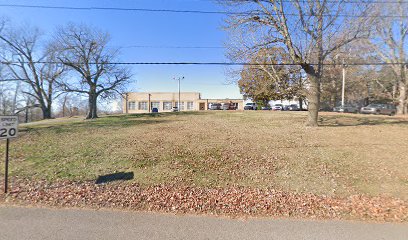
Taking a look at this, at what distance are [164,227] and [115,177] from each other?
10.1 feet

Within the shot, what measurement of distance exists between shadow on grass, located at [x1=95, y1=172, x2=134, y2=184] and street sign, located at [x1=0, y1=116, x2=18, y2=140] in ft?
7.88

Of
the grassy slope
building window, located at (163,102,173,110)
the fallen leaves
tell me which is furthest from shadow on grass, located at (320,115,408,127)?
building window, located at (163,102,173,110)

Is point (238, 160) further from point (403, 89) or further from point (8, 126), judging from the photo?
point (403, 89)

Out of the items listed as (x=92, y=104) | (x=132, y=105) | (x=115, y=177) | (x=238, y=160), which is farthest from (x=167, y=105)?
(x=115, y=177)

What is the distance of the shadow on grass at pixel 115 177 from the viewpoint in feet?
20.6

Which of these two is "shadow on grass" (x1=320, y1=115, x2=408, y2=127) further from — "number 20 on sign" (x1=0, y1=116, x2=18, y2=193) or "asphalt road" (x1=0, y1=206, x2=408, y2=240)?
"number 20 on sign" (x1=0, y1=116, x2=18, y2=193)

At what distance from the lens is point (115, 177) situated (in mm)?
6473

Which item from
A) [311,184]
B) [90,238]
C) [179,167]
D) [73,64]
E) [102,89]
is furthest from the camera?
[102,89]

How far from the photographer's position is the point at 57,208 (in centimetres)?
470

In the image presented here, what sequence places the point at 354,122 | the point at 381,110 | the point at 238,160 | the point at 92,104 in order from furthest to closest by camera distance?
the point at 381,110 < the point at 92,104 < the point at 354,122 < the point at 238,160

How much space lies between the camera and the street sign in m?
5.59

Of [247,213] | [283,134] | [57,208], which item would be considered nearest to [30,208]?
[57,208]

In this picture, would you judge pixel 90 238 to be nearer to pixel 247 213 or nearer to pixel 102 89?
pixel 247 213

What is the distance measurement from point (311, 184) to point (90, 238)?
5269mm
